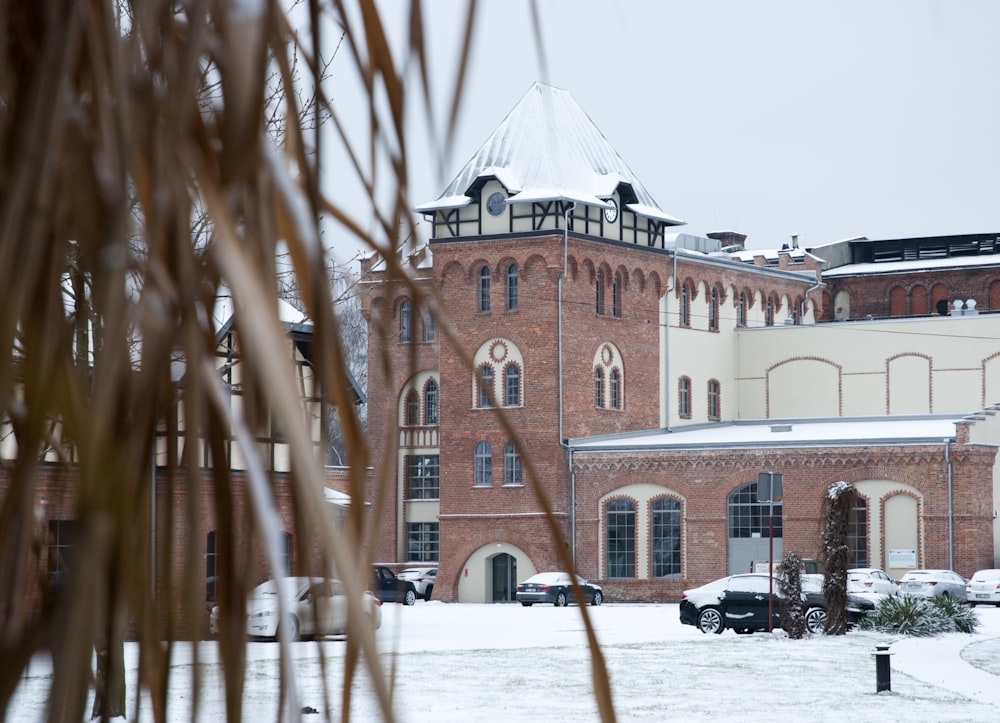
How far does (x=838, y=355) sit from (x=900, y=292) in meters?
14.5

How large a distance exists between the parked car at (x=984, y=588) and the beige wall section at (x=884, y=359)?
432 inches

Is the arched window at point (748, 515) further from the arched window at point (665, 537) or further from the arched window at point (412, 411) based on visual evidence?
the arched window at point (412, 411)

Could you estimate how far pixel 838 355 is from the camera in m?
50.7

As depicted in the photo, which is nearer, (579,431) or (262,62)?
(262,62)

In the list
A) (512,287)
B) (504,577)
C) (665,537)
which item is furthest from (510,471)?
(512,287)

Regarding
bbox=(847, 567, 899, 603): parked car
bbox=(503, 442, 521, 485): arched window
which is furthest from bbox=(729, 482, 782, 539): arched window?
bbox=(503, 442, 521, 485): arched window

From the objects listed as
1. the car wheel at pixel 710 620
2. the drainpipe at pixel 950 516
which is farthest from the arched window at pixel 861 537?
the car wheel at pixel 710 620

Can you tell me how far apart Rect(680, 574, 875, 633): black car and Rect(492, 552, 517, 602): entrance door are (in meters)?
17.1

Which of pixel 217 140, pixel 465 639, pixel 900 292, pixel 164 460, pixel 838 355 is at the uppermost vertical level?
pixel 900 292

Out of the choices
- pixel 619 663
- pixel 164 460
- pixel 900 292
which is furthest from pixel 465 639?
pixel 900 292

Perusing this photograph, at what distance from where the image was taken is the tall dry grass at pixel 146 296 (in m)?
0.76

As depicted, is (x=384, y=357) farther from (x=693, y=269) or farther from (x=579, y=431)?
(x=693, y=269)

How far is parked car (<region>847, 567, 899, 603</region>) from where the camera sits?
120 feet

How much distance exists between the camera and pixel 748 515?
43125mm
